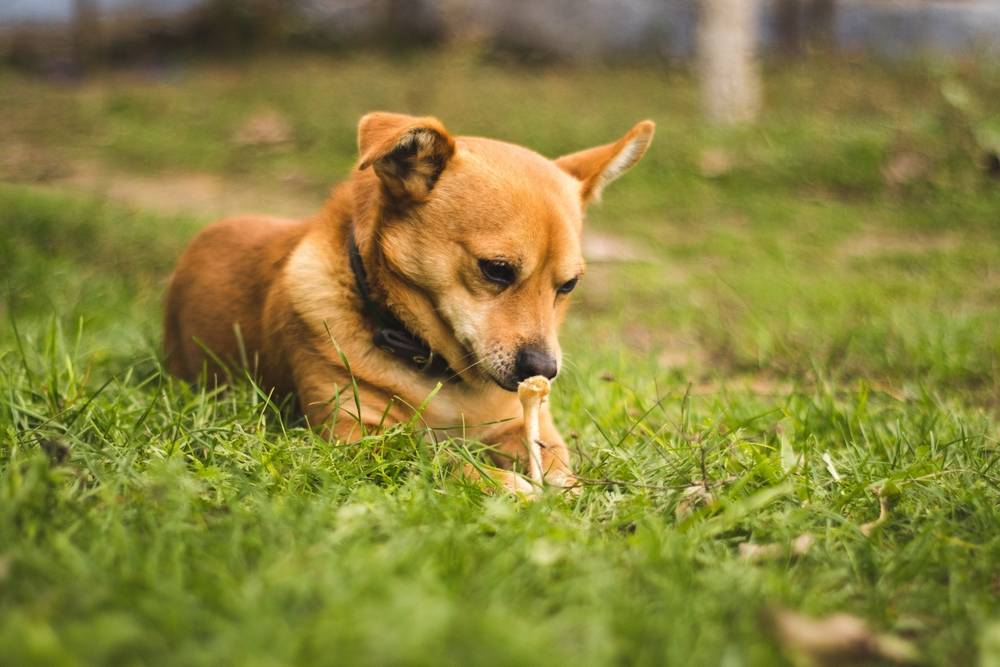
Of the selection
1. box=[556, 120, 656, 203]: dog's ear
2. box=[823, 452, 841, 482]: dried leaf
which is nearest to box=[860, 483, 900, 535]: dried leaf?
box=[823, 452, 841, 482]: dried leaf

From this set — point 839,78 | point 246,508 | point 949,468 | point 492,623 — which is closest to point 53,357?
point 246,508

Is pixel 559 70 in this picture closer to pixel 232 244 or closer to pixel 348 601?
pixel 232 244

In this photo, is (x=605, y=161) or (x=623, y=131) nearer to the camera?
(x=605, y=161)

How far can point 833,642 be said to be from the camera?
1.61 metres

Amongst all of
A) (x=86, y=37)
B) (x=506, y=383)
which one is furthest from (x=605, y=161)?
(x=86, y=37)

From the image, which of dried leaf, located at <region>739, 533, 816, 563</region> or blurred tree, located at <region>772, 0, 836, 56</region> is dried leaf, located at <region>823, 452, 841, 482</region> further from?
blurred tree, located at <region>772, 0, 836, 56</region>

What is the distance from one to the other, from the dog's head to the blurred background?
3.45 feet

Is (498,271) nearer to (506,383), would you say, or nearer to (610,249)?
(506,383)

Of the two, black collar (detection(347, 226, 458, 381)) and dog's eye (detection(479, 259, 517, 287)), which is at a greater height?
dog's eye (detection(479, 259, 517, 287))

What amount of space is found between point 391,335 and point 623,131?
6.24 meters

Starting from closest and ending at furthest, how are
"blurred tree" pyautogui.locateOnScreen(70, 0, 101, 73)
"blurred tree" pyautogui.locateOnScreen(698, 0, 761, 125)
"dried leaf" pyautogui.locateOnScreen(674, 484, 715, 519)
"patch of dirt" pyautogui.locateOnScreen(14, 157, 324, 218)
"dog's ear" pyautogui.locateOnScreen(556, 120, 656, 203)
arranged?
"dried leaf" pyautogui.locateOnScreen(674, 484, 715, 519) → "dog's ear" pyautogui.locateOnScreen(556, 120, 656, 203) → "patch of dirt" pyautogui.locateOnScreen(14, 157, 324, 218) → "blurred tree" pyautogui.locateOnScreen(698, 0, 761, 125) → "blurred tree" pyautogui.locateOnScreen(70, 0, 101, 73)

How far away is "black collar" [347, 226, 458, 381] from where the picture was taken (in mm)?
2885

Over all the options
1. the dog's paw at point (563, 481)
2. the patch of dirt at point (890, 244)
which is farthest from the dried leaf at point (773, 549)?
the patch of dirt at point (890, 244)

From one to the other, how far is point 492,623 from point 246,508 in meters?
0.76
